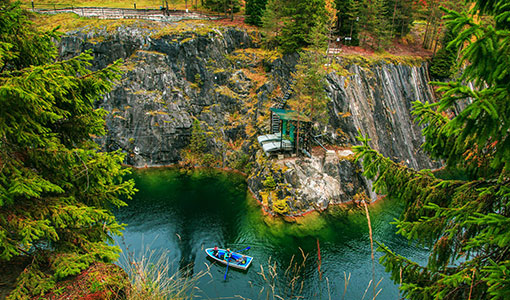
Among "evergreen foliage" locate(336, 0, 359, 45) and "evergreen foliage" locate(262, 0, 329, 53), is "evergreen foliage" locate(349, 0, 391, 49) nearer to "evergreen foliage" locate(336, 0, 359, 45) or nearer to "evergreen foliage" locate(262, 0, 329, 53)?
"evergreen foliage" locate(336, 0, 359, 45)

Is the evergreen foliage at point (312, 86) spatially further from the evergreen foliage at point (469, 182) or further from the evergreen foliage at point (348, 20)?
the evergreen foliage at point (469, 182)

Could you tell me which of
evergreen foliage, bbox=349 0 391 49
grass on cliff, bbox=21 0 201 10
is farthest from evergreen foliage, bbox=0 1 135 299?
grass on cliff, bbox=21 0 201 10

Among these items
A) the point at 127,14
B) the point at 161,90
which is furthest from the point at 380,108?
the point at 127,14

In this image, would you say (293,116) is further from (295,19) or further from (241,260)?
(241,260)

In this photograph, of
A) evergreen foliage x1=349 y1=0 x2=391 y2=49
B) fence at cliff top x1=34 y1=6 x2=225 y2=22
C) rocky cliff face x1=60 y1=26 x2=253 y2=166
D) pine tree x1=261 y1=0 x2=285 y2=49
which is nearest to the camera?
rocky cliff face x1=60 y1=26 x2=253 y2=166

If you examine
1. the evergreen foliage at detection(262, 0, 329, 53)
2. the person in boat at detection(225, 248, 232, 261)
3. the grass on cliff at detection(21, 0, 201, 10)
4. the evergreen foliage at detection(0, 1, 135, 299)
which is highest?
the grass on cliff at detection(21, 0, 201, 10)

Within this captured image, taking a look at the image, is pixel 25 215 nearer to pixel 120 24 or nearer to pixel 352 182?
pixel 352 182

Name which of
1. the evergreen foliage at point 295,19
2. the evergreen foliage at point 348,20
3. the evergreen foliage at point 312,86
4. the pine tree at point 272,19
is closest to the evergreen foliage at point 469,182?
the evergreen foliage at point 312,86

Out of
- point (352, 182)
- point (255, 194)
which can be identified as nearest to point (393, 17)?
point (352, 182)
